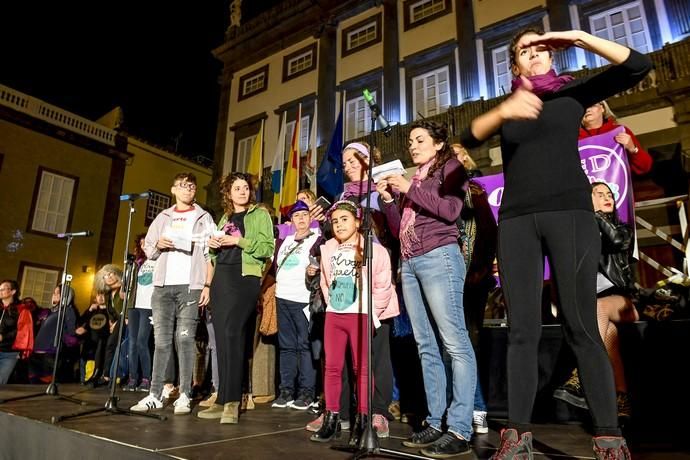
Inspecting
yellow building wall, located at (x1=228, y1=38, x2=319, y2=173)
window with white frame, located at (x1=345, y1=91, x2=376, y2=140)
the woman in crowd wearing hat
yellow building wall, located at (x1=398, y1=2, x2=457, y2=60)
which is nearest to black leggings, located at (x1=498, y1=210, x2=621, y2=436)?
the woman in crowd wearing hat

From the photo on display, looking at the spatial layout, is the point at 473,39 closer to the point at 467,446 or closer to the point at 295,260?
the point at 295,260

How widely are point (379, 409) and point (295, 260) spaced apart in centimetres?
189

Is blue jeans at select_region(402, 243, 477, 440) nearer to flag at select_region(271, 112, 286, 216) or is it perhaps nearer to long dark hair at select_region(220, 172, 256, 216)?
long dark hair at select_region(220, 172, 256, 216)

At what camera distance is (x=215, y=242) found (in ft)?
10.5

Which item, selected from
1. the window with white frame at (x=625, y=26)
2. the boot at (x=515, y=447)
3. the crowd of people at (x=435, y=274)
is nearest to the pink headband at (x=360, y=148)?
the crowd of people at (x=435, y=274)

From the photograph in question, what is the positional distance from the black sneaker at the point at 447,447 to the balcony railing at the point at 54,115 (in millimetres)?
17123

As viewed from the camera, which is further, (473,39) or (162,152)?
(162,152)

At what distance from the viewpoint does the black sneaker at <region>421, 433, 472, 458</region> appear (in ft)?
6.75

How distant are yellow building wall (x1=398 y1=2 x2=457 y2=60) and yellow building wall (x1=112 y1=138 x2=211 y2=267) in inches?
355

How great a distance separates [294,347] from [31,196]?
566 inches

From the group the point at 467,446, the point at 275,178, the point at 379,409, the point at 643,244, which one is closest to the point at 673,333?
the point at 467,446

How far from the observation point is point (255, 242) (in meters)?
3.28

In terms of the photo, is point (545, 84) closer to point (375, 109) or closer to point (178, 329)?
point (375, 109)

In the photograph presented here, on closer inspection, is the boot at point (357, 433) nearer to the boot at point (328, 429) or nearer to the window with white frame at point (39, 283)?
the boot at point (328, 429)
